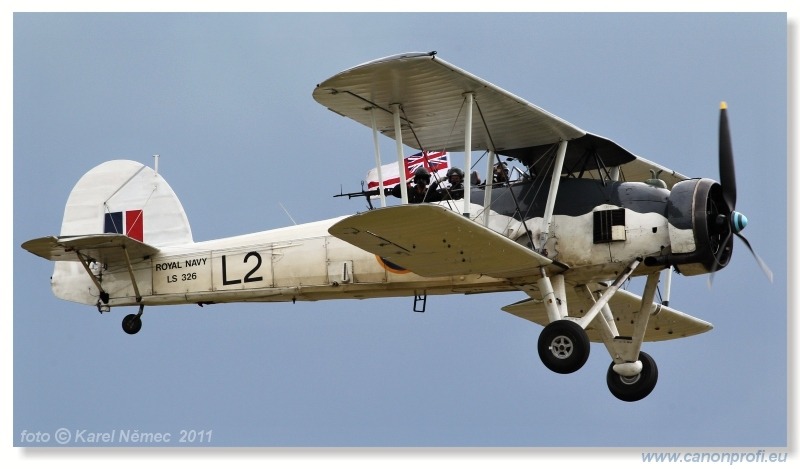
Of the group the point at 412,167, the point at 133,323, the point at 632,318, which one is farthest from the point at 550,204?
the point at 133,323

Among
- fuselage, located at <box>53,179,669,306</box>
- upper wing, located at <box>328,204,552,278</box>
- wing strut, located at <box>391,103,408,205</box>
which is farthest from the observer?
fuselage, located at <box>53,179,669,306</box>

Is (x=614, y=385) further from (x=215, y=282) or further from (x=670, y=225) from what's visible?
(x=215, y=282)

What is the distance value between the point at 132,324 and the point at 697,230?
7245mm

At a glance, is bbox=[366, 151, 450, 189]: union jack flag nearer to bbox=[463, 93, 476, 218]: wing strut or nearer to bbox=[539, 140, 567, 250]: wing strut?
bbox=[539, 140, 567, 250]: wing strut

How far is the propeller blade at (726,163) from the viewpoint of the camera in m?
16.9

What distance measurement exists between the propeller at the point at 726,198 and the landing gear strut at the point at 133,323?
23.6ft

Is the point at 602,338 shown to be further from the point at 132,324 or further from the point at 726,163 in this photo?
the point at 132,324

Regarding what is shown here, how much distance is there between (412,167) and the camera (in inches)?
781

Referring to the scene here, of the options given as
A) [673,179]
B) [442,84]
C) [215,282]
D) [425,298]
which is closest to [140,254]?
[215,282]

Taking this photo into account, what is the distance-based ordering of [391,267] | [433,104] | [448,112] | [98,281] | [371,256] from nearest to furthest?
1. [433,104]
2. [448,112]
3. [391,267]
4. [371,256]
5. [98,281]

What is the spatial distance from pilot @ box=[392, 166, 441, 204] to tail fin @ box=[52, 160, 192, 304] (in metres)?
3.56

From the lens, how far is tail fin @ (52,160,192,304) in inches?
807

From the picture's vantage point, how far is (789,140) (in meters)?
17.6

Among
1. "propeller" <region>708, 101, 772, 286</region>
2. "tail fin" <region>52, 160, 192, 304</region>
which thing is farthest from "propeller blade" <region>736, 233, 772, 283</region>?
"tail fin" <region>52, 160, 192, 304</region>
